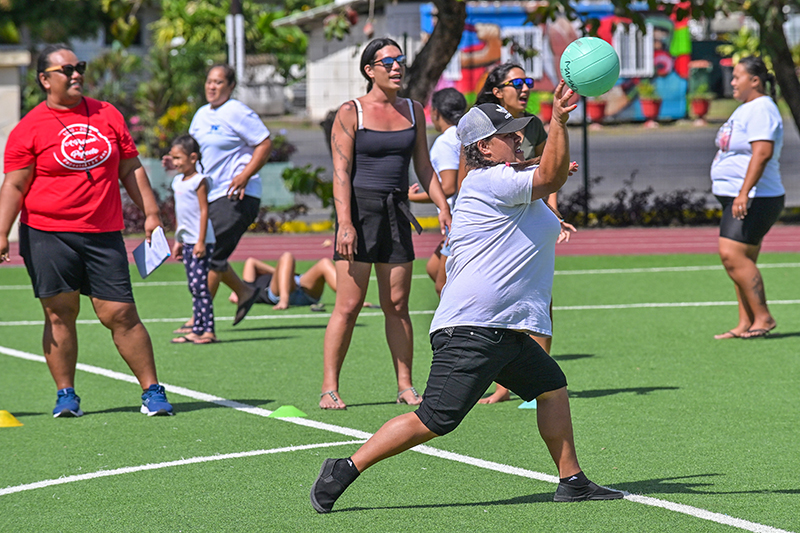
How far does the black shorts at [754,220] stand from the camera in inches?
358

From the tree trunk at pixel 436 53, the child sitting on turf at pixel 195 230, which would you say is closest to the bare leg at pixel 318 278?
the child sitting on turf at pixel 195 230

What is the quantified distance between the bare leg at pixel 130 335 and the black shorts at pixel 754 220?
15.7ft

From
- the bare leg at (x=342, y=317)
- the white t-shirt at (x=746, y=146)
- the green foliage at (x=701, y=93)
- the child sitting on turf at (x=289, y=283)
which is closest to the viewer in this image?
the bare leg at (x=342, y=317)

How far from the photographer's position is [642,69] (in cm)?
4166

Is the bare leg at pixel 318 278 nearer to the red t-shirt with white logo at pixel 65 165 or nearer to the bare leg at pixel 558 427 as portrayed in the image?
the red t-shirt with white logo at pixel 65 165

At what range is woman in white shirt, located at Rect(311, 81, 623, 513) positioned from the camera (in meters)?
4.59

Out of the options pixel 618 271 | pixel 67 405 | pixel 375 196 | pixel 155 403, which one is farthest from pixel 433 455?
pixel 618 271

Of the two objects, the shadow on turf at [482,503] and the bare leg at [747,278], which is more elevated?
the bare leg at [747,278]

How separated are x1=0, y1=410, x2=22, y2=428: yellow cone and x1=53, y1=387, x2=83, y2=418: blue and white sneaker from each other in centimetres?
23

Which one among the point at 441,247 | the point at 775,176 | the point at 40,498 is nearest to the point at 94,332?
the point at 441,247

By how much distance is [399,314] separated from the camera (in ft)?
22.9

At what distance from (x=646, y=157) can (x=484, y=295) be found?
2610 cm

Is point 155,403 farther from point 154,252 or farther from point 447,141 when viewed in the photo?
point 447,141

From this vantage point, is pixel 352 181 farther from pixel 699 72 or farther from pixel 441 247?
pixel 699 72
